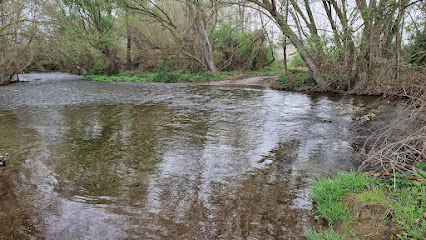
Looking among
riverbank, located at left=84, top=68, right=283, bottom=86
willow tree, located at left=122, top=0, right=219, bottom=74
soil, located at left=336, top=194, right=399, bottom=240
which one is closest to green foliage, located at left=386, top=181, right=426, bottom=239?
soil, located at left=336, top=194, right=399, bottom=240

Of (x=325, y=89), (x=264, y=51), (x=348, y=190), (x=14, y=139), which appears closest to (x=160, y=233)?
(x=348, y=190)

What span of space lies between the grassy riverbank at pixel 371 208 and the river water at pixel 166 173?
0.89ft

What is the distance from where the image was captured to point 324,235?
322cm

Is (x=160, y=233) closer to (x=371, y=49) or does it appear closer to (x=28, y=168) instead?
(x=28, y=168)

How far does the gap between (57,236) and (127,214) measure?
83 centimetres

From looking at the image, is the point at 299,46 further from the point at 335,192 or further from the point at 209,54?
the point at 335,192

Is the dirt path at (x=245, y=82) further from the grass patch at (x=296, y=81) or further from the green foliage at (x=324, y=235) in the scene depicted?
the green foliage at (x=324, y=235)

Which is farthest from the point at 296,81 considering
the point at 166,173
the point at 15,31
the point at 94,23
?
the point at 94,23

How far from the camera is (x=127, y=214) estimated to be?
3.81 metres

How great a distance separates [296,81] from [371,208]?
53.3 feet

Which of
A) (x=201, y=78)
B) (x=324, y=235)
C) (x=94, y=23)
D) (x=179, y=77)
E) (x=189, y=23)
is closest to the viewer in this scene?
(x=324, y=235)

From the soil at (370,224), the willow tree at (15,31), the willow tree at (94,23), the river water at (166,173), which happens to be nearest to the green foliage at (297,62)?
the river water at (166,173)

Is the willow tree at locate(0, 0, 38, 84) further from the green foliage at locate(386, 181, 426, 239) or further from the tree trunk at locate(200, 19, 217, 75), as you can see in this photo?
the green foliage at locate(386, 181, 426, 239)

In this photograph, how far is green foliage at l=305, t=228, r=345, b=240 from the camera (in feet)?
10.3
